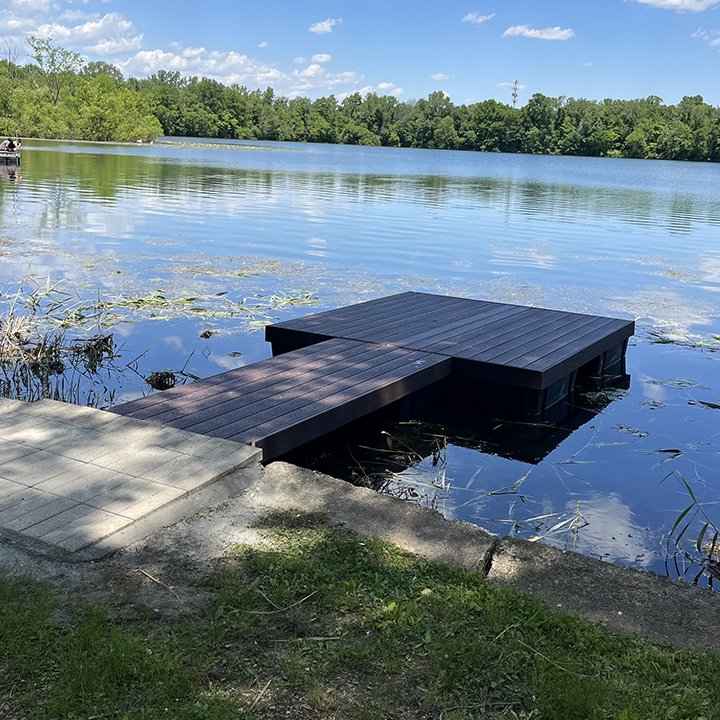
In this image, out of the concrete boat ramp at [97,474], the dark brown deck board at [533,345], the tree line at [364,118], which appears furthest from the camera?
the tree line at [364,118]

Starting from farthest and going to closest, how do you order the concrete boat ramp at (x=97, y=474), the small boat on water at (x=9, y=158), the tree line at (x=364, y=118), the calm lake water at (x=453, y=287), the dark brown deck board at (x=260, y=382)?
1. the tree line at (x=364, y=118)
2. the small boat on water at (x=9, y=158)
3. the calm lake water at (x=453, y=287)
4. the dark brown deck board at (x=260, y=382)
5. the concrete boat ramp at (x=97, y=474)

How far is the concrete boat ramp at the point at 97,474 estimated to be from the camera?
3014 millimetres

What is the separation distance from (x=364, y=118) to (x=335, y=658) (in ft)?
382

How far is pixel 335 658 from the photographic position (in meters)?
2.38

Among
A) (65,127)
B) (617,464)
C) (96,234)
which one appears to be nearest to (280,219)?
(96,234)

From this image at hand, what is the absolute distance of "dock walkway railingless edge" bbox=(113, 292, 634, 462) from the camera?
15.0 feet

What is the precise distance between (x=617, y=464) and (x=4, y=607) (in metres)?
4.25

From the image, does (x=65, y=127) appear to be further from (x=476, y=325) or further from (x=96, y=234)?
(x=476, y=325)

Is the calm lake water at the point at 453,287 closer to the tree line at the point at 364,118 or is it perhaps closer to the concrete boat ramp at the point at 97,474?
the concrete boat ramp at the point at 97,474

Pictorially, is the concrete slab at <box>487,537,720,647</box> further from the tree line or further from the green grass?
the tree line

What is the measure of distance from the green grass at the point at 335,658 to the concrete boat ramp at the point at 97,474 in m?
0.40

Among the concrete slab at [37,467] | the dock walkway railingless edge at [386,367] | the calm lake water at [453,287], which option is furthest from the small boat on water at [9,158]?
the concrete slab at [37,467]

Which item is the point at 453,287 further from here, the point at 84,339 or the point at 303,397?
the point at 303,397

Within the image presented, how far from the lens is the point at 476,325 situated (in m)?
7.42
